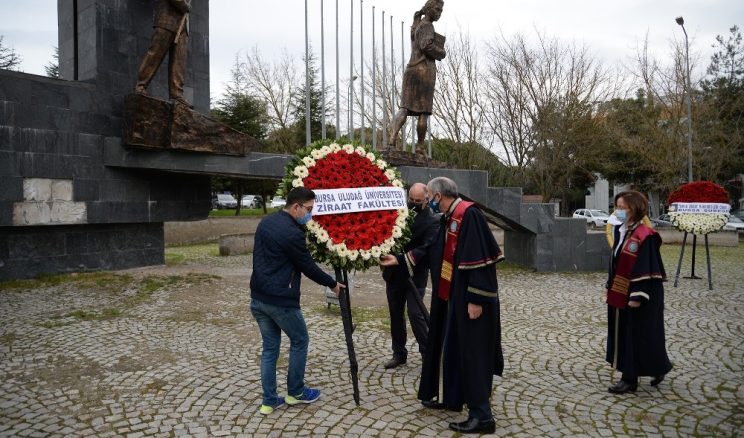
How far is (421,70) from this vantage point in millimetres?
11898

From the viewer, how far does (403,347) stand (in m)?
5.36

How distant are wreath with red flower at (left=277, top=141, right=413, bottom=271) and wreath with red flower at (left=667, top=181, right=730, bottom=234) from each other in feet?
28.7

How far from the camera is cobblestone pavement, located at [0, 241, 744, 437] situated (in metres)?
3.98

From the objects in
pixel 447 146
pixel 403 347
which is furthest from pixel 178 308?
pixel 447 146

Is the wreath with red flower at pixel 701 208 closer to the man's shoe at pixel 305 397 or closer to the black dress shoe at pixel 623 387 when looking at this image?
the black dress shoe at pixel 623 387

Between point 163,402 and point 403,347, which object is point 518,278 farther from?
point 163,402

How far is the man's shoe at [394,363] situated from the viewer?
17.3ft

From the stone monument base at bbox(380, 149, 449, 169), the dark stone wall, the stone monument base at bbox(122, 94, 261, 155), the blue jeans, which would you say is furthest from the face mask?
the dark stone wall

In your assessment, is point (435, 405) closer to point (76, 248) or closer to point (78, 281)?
point (78, 281)

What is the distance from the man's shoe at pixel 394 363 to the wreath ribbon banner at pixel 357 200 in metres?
1.66

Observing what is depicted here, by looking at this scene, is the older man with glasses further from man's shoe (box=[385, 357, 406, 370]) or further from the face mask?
the face mask

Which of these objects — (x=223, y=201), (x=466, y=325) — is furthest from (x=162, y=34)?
(x=223, y=201)

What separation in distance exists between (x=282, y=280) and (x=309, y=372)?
5.02 ft

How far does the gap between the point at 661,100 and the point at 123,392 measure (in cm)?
2796
